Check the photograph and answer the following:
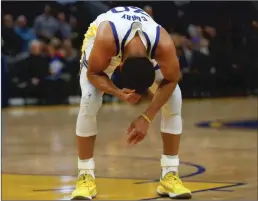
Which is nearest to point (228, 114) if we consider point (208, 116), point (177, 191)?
point (208, 116)

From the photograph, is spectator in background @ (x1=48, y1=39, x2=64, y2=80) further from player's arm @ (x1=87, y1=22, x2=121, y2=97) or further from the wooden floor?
player's arm @ (x1=87, y1=22, x2=121, y2=97)

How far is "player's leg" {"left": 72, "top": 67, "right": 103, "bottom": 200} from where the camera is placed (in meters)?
5.24

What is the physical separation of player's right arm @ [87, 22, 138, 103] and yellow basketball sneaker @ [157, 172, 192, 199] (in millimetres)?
904

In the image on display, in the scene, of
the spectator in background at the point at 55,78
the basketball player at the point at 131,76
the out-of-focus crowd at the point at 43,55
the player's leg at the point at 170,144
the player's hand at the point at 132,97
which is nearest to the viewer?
the player's hand at the point at 132,97

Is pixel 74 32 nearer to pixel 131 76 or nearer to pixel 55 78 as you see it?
pixel 55 78

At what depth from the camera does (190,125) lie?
38.6 feet

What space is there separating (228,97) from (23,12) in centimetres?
539

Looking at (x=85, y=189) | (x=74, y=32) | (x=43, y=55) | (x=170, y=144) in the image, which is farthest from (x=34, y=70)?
Answer: (x=85, y=189)

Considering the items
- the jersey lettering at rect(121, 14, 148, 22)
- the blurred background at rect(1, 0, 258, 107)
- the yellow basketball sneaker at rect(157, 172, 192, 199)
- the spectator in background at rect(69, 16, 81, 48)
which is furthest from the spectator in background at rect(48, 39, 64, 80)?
the jersey lettering at rect(121, 14, 148, 22)

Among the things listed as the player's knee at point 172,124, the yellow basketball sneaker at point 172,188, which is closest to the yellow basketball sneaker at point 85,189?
the yellow basketball sneaker at point 172,188

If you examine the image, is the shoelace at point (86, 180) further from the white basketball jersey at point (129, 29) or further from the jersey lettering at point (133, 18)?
the jersey lettering at point (133, 18)

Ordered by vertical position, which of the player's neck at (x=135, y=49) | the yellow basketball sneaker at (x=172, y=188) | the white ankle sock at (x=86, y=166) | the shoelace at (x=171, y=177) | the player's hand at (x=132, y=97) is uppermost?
the player's neck at (x=135, y=49)

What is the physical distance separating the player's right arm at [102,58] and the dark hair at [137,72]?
108 mm

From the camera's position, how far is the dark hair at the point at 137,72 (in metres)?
4.82
